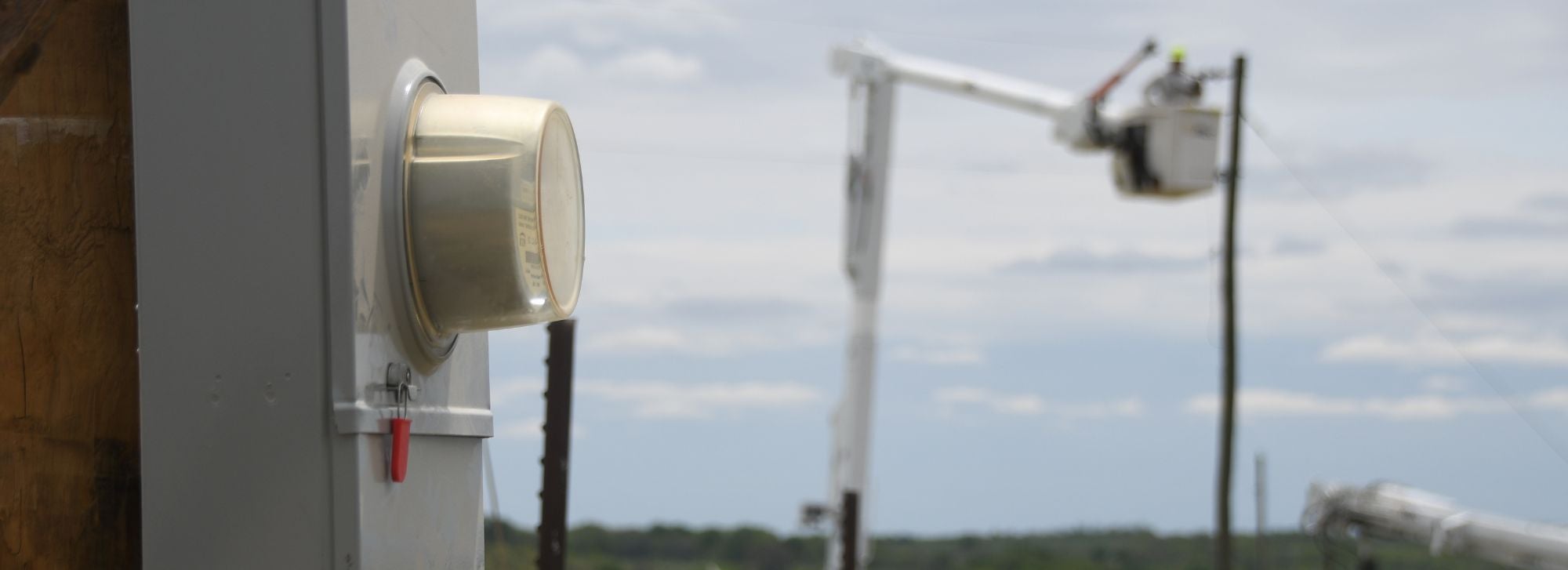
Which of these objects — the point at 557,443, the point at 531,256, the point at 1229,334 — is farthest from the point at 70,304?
the point at 1229,334

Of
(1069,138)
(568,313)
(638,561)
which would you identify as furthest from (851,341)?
(638,561)

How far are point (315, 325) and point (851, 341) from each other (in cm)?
1588

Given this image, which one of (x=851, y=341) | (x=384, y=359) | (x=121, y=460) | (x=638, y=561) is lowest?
(x=638, y=561)

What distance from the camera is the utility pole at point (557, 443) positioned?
4379 mm

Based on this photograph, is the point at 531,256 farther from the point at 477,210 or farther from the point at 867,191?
the point at 867,191

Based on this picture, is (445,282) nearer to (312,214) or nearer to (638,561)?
(312,214)

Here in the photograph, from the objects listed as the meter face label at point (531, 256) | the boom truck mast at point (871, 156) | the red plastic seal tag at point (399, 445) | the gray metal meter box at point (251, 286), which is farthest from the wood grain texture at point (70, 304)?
the boom truck mast at point (871, 156)

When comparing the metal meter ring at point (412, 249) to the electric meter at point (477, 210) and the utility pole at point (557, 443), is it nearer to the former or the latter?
the electric meter at point (477, 210)

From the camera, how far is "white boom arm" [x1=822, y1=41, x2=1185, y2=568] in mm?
16984

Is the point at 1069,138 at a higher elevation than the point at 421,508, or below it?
higher

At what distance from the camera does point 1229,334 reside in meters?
14.8

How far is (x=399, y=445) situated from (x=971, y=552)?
6388 centimetres

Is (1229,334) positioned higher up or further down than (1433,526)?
higher up

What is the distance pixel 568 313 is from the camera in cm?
229
